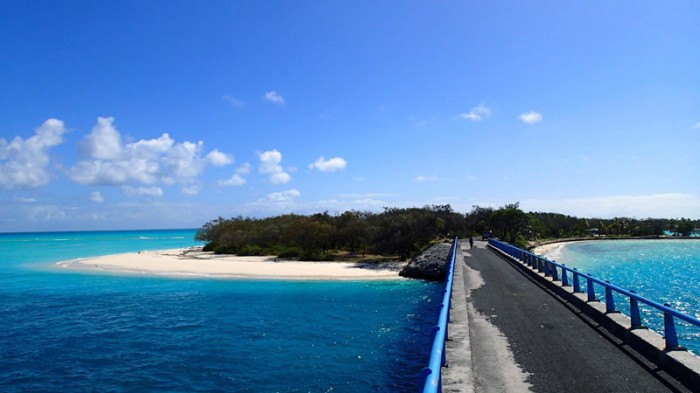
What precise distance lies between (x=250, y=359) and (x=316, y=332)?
4.04 metres

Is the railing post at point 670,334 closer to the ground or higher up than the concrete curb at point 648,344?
higher up

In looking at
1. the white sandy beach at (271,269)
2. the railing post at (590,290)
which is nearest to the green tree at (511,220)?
the white sandy beach at (271,269)

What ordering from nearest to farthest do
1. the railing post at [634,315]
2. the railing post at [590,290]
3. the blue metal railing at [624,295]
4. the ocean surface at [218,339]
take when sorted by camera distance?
1. the blue metal railing at [624,295]
2. the railing post at [634,315]
3. the railing post at [590,290]
4. the ocean surface at [218,339]

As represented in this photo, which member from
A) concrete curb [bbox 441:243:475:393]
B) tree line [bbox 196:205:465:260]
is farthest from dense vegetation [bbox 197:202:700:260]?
concrete curb [bbox 441:243:475:393]

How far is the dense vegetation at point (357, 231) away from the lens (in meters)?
49.0

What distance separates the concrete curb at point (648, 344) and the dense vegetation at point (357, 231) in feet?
116

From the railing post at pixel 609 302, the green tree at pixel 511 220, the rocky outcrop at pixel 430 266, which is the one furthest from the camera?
the green tree at pixel 511 220

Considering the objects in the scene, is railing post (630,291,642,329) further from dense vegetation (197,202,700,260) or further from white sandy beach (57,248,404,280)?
dense vegetation (197,202,700,260)

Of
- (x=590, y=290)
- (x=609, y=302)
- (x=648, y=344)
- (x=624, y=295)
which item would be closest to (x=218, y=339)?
(x=590, y=290)

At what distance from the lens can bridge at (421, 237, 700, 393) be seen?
665 centimetres

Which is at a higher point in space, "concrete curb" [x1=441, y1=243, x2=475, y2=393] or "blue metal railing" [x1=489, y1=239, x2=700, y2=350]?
"blue metal railing" [x1=489, y1=239, x2=700, y2=350]

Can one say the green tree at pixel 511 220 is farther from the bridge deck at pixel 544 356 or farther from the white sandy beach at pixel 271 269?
the bridge deck at pixel 544 356

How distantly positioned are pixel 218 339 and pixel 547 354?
12739 mm

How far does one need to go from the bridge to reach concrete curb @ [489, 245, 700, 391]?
0.03 metres
